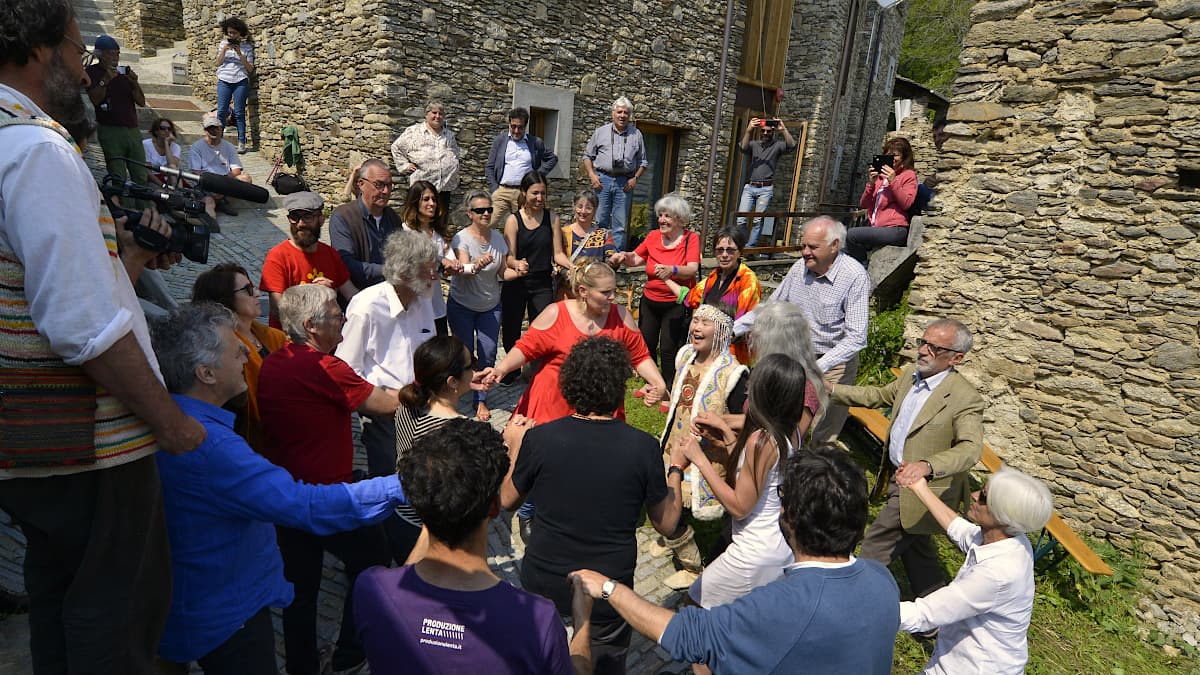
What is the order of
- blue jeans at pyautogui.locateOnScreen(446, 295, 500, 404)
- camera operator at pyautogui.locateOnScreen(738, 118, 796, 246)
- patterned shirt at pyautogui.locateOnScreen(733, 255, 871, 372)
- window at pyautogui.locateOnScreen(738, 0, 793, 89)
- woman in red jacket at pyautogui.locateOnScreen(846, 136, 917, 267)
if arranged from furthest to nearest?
window at pyautogui.locateOnScreen(738, 0, 793, 89) → camera operator at pyautogui.locateOnScreen(738, 118, 796, 246) → woman in red jacket at pyautogui.locateOnScreen(846, 136, 917, 267) → blue jeans at pyautogui.locateOnScreen(446, 295, 500, 404) → patterned shirt at pyautogui.locateOnScreen(733, 255, 871, 372)

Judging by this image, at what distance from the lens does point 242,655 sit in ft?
6.49

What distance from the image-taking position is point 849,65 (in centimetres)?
1521

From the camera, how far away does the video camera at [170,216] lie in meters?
1.79

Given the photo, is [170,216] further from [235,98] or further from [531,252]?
[235,98]

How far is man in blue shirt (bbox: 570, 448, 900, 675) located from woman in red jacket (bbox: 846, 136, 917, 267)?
541 cm

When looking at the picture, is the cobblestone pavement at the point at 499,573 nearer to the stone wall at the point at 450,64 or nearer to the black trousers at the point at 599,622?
the black trousers at the point at 599,622

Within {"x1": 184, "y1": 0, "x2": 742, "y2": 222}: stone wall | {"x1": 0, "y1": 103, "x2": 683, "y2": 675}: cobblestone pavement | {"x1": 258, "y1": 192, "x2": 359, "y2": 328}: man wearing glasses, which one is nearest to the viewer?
{"x1": 0, "y1": 103, "x2": 683, "y2": 675}: cobblestone pavement

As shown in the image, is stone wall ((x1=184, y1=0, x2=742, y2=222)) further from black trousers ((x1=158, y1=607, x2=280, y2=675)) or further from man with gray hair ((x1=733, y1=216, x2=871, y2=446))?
black trousers ((x1=158, y1=607, x2=280, y2=675))

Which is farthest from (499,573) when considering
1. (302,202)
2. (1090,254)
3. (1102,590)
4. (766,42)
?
(766,42)

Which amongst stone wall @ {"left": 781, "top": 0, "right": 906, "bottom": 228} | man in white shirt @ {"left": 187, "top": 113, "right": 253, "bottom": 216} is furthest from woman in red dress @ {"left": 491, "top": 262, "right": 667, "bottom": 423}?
stone wall @ {"left": 781, "top": 0, "right": 906, "bottom": 228}

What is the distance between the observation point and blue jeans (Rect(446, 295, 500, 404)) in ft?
16.3

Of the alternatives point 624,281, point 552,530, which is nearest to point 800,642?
point 552,530

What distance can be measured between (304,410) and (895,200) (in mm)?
6257

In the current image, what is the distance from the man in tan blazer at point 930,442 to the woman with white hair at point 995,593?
2.32 feet
